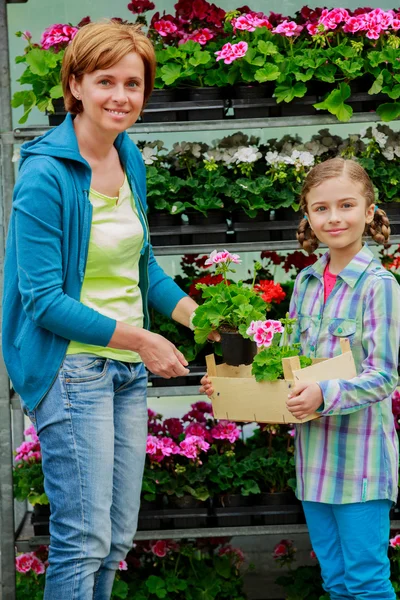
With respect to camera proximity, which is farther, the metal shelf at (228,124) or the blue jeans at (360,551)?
the metal shelf at (228,124)

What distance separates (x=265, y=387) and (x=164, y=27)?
1640 mm

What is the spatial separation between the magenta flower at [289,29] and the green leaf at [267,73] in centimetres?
14

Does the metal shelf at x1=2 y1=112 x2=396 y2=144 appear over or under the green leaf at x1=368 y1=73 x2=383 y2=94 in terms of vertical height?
under

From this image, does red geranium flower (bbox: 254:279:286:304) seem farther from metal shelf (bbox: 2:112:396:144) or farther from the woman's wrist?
the woman's wrist

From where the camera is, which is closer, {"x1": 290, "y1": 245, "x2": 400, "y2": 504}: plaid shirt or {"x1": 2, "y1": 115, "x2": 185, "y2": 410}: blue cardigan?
{"x1": 2, "y1": 115, "x2": 185, "y2": 410}: blue cardigan

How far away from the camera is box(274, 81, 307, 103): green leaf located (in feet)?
10.4

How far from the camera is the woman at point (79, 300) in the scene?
2.17 metres

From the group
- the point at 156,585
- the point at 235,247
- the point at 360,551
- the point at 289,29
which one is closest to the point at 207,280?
the point at 235,247

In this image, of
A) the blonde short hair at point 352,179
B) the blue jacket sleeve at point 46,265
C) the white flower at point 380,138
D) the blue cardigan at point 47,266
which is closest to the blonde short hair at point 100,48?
the blue cardigan at point 47,266

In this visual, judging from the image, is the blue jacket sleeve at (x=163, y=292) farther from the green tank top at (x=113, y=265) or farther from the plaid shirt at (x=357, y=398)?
the plaid shirt at (x=357, y=398)

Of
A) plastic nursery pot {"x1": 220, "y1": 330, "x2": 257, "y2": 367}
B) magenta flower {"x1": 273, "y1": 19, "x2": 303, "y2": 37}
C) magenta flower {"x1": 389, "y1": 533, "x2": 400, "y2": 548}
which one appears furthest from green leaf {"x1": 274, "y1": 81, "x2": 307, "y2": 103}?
magenta flower {"x1": 389, "y1": 533, "x2": 400, "y2": 548}

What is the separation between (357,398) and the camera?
2.38 m

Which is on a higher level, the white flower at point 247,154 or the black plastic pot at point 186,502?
the white flower at point 247,154

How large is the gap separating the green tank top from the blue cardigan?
0.14ft
